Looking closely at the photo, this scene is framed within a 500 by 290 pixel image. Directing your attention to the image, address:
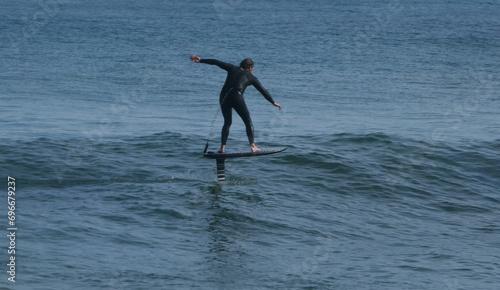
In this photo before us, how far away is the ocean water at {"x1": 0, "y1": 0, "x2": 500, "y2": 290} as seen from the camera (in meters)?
14.3

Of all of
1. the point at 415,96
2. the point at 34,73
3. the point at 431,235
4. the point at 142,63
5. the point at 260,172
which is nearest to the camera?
the point at 431,235

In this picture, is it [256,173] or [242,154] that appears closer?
[242,154]

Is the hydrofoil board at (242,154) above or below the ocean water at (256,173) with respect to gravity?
Result: above

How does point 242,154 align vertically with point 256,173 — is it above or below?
above

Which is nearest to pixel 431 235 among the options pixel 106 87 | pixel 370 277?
pixel 370 277

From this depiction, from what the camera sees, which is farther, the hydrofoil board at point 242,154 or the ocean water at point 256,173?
the hydrofoil board at point 242,154

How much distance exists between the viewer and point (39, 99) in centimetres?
3144

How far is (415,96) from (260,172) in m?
16.3

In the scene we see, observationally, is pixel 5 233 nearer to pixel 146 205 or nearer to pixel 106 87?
pixel 146 205

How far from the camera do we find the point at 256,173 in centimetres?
2086

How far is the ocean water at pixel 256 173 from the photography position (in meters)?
14.3

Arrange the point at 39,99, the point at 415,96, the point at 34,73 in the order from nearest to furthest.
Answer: the point at 39,99 < the point at 415,96 < the point at 34,73

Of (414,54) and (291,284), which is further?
(414,54)

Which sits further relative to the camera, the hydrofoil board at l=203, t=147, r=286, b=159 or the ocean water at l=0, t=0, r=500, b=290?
the hydrofoil board at l=203, t=147, r=286, b=159
